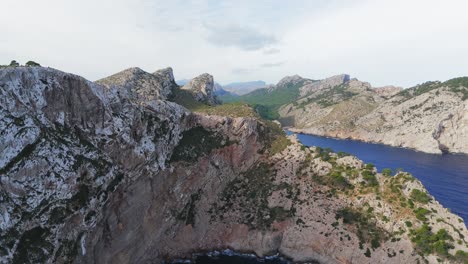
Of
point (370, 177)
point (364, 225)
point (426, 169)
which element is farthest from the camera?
point (426, 169)

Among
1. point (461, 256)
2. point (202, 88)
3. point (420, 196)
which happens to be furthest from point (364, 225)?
point (202, 88)

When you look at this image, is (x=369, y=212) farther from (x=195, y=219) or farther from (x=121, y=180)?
(x=121, y=180)

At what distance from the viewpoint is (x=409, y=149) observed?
552ft

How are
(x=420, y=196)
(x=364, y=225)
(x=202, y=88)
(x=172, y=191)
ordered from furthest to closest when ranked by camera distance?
(x=202, y=88), (x=172, y=191), (x=420, y=196), (x=364, y=225)

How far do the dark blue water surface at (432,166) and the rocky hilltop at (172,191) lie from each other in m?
31.5

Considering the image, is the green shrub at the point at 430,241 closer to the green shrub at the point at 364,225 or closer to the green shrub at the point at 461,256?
the green shrub at the point at 461,256

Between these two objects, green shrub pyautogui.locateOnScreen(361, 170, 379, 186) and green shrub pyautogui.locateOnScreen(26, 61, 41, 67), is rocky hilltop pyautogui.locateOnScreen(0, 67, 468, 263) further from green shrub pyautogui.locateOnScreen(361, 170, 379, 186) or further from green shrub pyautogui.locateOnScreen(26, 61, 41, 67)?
green shrub pyautogui.locateOnScreen(26, 61, 41, 67)

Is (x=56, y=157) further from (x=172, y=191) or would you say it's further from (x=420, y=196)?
(x=420, y=196)

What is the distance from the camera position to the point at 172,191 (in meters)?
65.1

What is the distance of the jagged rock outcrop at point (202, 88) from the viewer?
386 ft

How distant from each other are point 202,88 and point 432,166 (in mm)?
97500

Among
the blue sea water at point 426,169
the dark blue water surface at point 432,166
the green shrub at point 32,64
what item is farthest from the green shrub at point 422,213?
the green shrub at point 32,64

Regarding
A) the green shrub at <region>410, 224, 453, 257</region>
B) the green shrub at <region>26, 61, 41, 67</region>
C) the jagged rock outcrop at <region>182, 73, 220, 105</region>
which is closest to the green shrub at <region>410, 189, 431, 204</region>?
the green shrub at <region>410, 224, 453, 257</region>

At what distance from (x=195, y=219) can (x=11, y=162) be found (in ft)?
124
